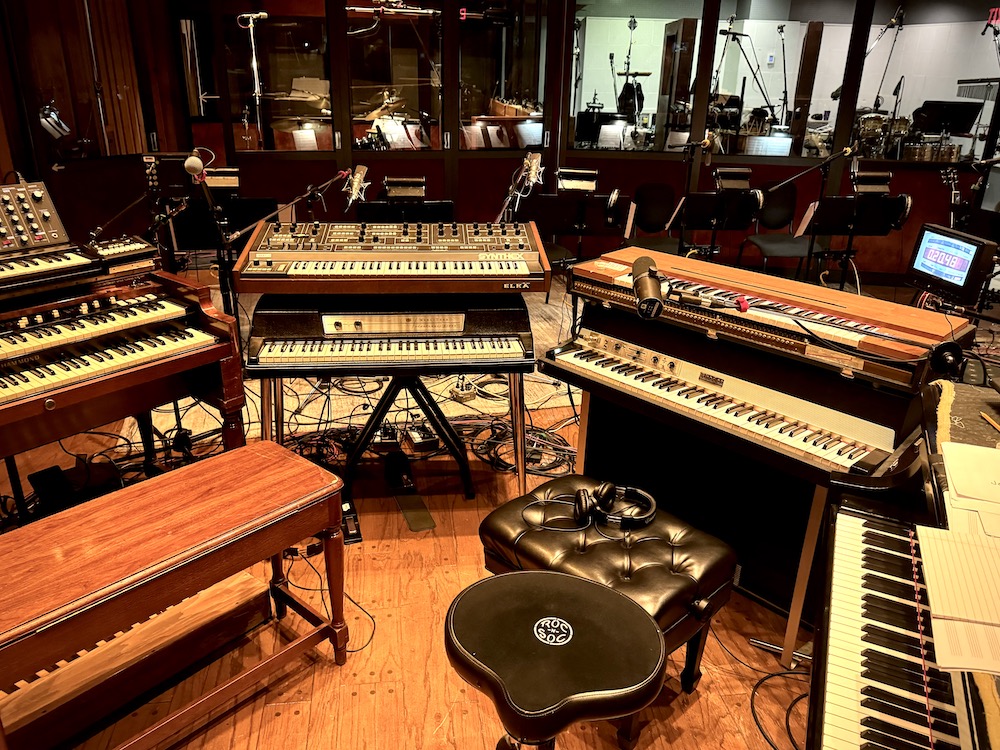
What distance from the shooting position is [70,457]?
12.2 ft

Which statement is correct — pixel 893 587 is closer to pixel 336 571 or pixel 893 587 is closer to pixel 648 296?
pixel 648 296

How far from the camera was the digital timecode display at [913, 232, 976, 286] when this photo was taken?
3777 mm

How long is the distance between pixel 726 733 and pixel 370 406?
280 cm

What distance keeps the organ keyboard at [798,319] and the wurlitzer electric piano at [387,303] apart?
354 mm

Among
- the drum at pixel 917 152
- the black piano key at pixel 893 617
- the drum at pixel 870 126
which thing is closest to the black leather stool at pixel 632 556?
the black piano key at pixel 893 617

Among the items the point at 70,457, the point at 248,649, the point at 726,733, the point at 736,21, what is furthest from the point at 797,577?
the point at 736,21

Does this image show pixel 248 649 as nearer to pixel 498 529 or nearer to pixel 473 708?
pixel 473 708

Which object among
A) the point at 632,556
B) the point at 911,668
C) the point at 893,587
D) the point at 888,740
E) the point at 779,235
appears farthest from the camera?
the point at 779,235

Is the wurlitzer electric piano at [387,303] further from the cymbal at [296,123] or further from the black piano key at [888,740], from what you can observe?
the cymbal at [296,123]

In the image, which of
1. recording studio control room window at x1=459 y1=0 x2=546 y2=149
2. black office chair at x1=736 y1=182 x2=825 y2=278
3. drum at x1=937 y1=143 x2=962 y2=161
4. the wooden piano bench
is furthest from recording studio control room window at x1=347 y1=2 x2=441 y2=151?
the wooden piano bench

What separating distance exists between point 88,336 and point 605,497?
1858 millimetres

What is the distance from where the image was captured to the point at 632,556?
2.13 meters

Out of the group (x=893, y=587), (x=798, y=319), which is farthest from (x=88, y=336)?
(x=893, y=587)

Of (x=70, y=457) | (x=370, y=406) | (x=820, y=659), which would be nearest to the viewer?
(x=820, y=659)
